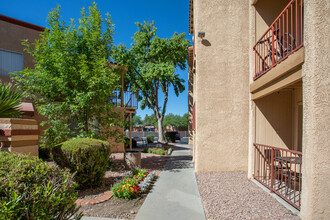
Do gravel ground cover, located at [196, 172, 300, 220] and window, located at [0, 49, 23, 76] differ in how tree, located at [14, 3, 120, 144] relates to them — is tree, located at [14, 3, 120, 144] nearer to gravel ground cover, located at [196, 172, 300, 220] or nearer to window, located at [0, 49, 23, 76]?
gravel ground cover, located at [196, 172, 300, 220]

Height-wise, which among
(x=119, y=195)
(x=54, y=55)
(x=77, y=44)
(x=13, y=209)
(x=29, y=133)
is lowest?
(x=119, y=195)

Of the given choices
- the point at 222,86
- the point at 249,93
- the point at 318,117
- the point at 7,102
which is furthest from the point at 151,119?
the point at 318,117

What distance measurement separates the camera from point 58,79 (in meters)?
6.37

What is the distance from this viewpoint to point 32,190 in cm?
200

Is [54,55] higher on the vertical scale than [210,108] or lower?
higher

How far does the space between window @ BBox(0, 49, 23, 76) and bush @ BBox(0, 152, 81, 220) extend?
10.6m

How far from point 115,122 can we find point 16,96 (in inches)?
133

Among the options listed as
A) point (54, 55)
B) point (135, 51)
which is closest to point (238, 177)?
point (54, 55)

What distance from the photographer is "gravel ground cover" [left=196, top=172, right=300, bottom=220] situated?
3822mm

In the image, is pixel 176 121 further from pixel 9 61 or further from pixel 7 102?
pixel 7 102

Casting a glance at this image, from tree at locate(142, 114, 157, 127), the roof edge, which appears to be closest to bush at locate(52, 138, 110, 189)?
the roof edge

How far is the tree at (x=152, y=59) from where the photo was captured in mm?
17391

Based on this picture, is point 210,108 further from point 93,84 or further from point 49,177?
point 49,177

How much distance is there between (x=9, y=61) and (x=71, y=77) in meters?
6.52
